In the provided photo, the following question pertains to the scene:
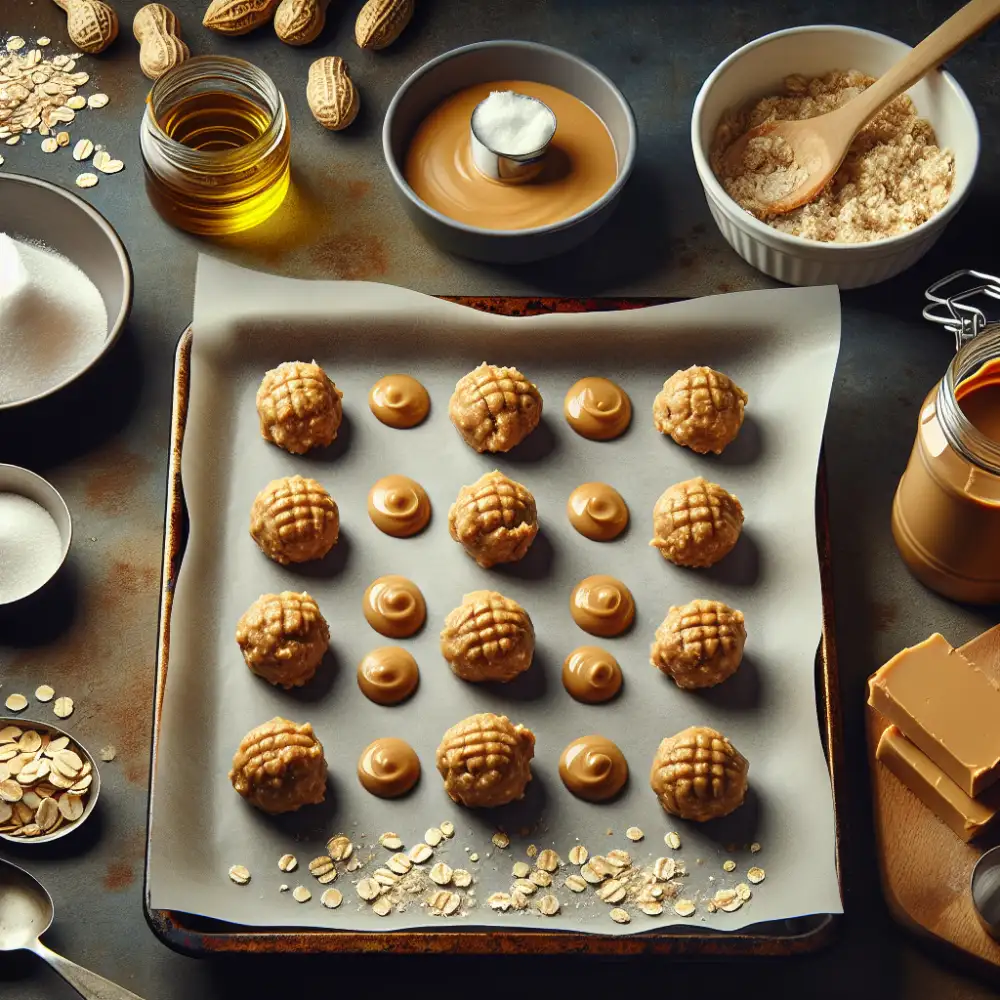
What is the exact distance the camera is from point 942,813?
2205 mm

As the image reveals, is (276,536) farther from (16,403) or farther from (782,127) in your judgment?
(782,127)

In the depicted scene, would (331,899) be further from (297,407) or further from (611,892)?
(297,407)

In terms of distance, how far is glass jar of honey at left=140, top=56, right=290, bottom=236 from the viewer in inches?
102

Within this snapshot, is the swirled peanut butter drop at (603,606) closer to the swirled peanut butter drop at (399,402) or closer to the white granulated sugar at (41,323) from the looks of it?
the swirled peanut butter drop at (399,402)

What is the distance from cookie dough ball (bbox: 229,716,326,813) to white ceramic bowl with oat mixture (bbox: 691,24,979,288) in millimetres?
1211

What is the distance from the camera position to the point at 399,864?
216cm

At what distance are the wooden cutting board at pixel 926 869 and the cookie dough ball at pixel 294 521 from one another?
964 millimetres

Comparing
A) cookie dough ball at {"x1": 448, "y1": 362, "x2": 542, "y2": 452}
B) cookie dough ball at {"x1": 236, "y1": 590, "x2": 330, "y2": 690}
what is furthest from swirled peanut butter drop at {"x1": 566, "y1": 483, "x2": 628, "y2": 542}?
cookie dough ball at {"x1": 236, "y1": 590, "x2": 330, "y2": 690}

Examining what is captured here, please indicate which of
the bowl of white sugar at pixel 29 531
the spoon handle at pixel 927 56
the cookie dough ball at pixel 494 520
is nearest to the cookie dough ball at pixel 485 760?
the cookie dough ball at pixel 494 520

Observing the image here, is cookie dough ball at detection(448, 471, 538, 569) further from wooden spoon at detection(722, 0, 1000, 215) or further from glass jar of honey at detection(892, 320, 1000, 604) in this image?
wooden spoon at detection(722, 0, 1000, 215)

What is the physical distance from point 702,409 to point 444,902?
36.0 inches

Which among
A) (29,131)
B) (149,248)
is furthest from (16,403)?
(29,131)

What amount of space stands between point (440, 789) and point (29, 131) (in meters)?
1.59

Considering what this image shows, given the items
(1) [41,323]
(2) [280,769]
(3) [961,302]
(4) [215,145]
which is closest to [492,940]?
(2) [280,769]
